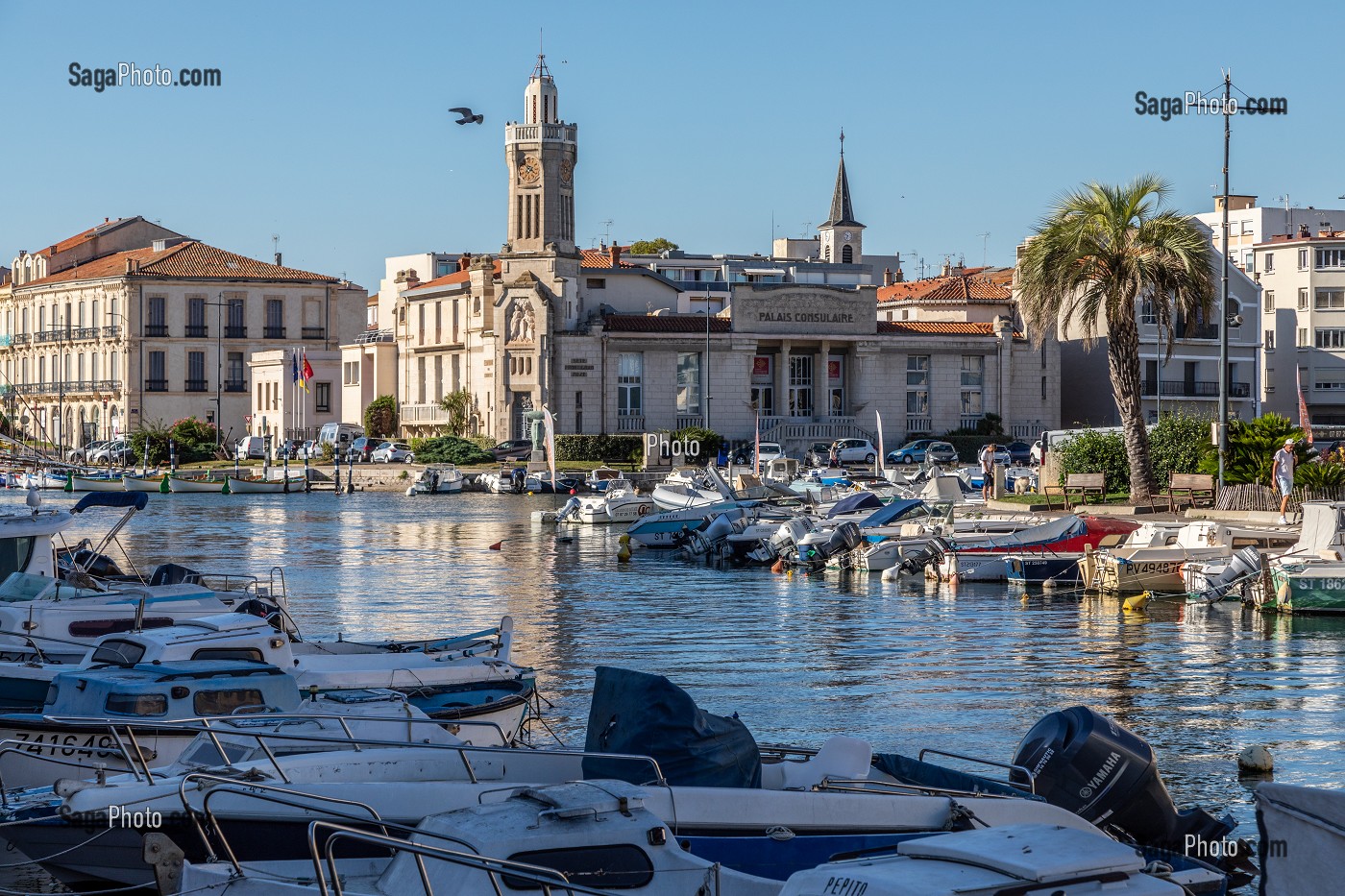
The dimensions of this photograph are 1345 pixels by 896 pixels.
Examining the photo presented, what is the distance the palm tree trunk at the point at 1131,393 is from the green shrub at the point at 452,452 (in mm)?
45980

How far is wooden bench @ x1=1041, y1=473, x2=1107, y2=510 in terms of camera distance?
4450 cm

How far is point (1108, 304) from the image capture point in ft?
136

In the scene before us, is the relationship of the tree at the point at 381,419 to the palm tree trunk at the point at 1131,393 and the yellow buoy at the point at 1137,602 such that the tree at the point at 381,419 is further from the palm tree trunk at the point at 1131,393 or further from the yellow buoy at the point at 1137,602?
the yellow buoy at the point at 1137,602

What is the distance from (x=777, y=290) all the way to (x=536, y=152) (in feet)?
50.7

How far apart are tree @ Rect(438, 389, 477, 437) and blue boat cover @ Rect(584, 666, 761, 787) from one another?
7773 centimetres

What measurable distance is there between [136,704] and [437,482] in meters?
63.4

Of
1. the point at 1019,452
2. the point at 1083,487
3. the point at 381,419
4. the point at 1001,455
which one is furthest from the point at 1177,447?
the point at 381,419

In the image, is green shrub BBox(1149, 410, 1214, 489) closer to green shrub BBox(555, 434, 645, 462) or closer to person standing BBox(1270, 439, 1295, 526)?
person standing BBox(1270, 439, 1295, 526)

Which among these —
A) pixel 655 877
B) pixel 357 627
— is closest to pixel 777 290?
pixel 357 627

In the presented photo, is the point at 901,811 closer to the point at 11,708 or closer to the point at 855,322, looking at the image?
the point at 11,708

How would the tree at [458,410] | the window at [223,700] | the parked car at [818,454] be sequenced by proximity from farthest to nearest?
1. the tree at [458,410]
2. the parked car at [818,454]
3. the window at [223,700]

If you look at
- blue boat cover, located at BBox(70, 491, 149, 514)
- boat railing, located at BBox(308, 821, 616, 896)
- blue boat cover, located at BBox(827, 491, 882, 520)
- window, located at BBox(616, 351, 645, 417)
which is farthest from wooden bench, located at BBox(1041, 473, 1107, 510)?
window, located at BBox(616, 351, 645, 417)

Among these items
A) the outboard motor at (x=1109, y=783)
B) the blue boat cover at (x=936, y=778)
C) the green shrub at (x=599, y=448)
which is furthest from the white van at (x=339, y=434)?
the outboard motor at (x=1109, y=783)

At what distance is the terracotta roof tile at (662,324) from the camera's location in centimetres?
8775
